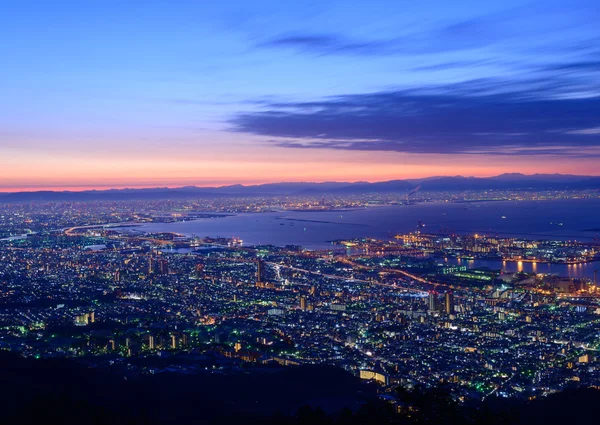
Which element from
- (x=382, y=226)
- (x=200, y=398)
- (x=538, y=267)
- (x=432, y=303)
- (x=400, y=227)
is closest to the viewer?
(x=200, y=398)

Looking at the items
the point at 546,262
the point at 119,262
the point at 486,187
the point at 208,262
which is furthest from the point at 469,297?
the point at 486,187

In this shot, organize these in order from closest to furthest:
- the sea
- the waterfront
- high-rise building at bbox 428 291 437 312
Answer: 1. high-rise building at bbox 428 291 437 312
2. the sea
3. the waterfront

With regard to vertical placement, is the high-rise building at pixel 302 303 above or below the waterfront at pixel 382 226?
below

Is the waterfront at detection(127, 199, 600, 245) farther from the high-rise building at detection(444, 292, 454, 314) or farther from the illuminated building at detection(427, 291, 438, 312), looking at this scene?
the high-rise building at detection(444, 292, 454, 314)

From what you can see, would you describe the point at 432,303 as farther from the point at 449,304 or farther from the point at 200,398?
the point at 200,398

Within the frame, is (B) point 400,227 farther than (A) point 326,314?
Yes

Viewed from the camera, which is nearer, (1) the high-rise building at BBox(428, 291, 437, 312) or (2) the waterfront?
(1) the high-rise building at BBox(428, 291, 437, 312)

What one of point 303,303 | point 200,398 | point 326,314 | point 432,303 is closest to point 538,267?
point 432,303

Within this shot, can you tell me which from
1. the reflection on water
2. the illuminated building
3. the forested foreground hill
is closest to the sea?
the reflection on water

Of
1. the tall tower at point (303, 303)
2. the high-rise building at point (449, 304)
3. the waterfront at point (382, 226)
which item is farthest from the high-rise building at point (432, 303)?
the waterfront at point (382, 226)

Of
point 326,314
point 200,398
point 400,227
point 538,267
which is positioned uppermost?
point 400,227

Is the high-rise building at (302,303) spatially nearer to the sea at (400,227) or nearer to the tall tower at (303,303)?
the tall tower at (303,303)
